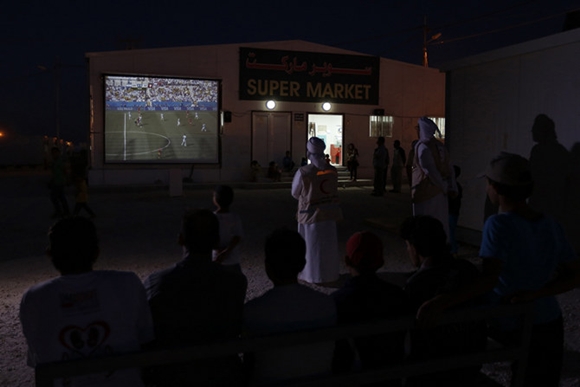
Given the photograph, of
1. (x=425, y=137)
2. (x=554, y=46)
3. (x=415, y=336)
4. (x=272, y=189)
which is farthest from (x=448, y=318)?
(x=272, y=189)

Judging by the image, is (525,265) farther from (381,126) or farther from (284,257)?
(381,126)

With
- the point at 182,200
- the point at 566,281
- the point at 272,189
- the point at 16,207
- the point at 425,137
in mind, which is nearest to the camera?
the point at 566,281

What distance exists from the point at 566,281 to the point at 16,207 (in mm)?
15409

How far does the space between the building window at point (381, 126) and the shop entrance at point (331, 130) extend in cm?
146

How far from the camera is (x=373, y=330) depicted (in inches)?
91.8

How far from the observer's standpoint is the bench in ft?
6.39

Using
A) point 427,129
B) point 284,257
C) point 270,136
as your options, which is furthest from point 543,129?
point 270,136

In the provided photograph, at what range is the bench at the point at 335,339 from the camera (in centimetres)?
195

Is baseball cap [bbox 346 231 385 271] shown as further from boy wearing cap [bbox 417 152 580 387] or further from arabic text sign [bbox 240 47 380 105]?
arabic text sign [bbox 240 47 380 105]

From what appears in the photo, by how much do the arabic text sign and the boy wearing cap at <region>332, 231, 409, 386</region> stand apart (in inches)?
827

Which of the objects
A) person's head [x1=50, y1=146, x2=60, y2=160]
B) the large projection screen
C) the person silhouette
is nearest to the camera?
the person silhouette

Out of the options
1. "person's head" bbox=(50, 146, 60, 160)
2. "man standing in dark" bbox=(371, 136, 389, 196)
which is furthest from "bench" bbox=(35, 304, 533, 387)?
"man standing in dark" bbox=(371, 136, 389, 196)

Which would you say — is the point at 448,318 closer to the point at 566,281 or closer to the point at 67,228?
the point at 566,281

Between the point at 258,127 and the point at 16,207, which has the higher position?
the point at 258,127
